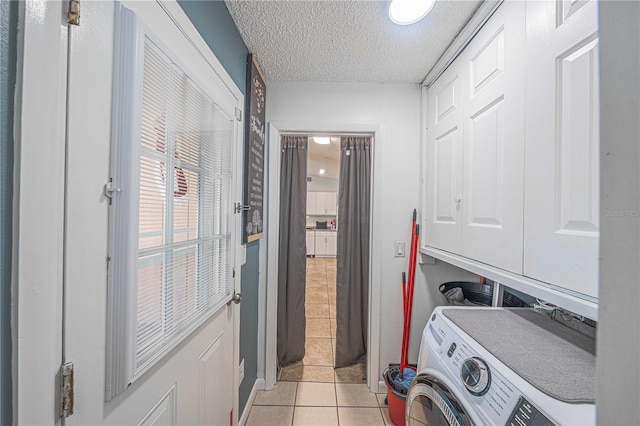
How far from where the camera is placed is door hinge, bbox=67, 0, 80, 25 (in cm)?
47

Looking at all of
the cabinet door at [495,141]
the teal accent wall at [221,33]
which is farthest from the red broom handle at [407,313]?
the teal accent wall at [221,33]

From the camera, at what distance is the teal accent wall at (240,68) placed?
3.33 feet

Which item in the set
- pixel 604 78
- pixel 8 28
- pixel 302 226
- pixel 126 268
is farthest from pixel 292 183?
pixel 604 78

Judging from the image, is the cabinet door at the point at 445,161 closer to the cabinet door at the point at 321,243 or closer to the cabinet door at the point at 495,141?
the cabinet door at the point at 495,141

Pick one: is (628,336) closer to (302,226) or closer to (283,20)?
(283,20)

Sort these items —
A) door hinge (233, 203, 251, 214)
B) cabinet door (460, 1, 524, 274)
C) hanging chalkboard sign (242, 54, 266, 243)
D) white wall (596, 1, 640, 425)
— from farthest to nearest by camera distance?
A: hanging chalkboard sign (242, 54, 266, 243), door hinge (233, 203, 251, 214), cabinet door (460, 1, 524, 274), white wall (596, 1, 640, 425)

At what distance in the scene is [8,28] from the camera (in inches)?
15.1

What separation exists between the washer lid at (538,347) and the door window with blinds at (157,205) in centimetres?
101

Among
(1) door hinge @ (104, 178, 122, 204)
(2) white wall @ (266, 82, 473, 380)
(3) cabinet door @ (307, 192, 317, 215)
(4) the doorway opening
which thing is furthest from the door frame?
(3) cabinet door @ (307, 192, 317, 215)

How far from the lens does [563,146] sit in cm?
75

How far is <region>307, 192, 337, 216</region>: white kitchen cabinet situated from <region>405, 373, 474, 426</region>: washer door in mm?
5986

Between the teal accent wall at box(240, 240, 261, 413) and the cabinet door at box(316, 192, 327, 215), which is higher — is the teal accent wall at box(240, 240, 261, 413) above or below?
below

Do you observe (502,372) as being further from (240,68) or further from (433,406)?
(240,68)

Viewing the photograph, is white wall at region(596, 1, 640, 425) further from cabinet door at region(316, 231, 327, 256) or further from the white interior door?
cabinet door at region(316, 231, 327, 256)
